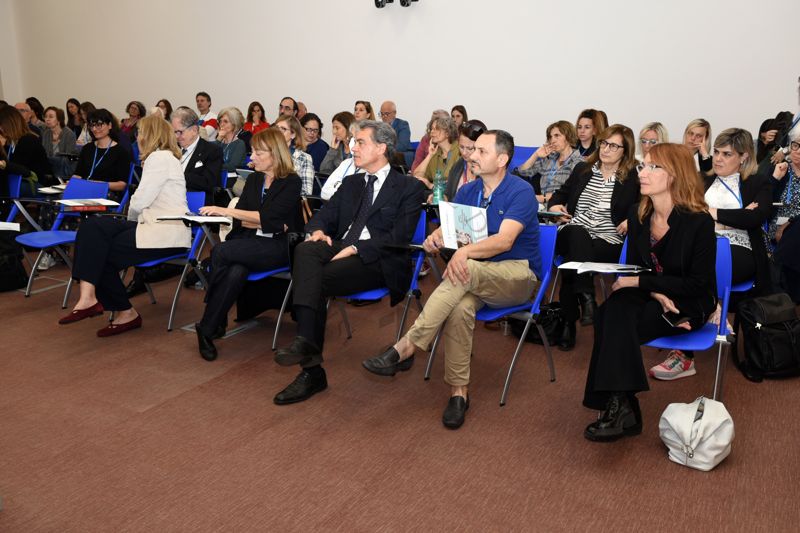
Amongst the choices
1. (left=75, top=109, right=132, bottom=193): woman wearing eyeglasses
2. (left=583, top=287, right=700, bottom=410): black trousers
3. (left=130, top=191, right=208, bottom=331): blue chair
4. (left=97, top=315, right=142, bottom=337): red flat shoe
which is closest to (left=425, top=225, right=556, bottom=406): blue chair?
(left=583, top=287, right=700, bottom=410): black trousers

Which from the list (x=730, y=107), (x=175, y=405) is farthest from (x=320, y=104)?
(x=175, y=405)

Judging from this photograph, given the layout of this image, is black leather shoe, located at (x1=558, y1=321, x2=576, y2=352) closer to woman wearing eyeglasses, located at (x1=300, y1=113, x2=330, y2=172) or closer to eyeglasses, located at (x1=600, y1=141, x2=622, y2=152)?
eyeglasses, located at (x1=600, y1=141, x2=622, y2=152)

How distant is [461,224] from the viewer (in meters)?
3.28

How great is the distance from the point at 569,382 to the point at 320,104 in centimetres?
682

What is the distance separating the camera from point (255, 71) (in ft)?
32.8

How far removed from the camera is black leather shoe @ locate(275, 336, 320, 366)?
10.1 ft

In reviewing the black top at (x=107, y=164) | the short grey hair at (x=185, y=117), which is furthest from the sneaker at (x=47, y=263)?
the short grey hair at (x=185, y=117)

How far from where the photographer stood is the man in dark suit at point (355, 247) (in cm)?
332

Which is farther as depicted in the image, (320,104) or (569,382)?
(320,104)

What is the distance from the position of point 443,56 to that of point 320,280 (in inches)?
217

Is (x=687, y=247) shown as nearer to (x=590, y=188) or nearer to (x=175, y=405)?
(x=590, y=188)

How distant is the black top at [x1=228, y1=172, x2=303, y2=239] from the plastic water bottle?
4.15ft

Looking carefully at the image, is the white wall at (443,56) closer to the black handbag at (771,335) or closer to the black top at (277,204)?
the black handbag at (771,335)

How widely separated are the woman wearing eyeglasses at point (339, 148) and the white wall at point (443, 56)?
6.30 ft
